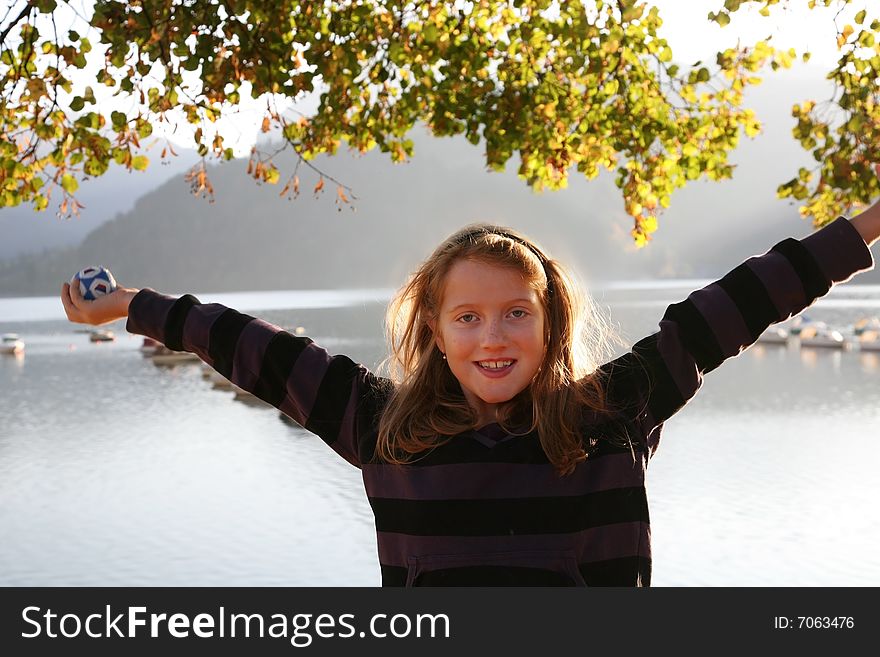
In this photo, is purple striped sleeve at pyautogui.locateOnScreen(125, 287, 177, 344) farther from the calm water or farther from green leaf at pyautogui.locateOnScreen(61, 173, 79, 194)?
the calm water

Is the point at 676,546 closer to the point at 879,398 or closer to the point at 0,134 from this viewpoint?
the point at 0,134

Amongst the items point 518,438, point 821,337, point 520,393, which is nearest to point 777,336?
point 821,337

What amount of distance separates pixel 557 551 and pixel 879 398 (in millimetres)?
41176

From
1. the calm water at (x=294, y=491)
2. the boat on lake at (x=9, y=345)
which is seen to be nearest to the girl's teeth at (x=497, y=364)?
the calm water at (x=294, y=491)

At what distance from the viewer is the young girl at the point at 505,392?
212 cm

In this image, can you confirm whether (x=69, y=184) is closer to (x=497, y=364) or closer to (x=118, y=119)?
(x=118, y=119)

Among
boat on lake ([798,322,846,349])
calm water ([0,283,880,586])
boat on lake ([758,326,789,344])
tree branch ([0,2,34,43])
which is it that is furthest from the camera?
boat on lake ([758,326,789,344])

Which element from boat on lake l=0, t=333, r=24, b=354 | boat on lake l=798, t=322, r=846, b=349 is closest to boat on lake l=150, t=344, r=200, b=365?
boat on lake l=0, t=333, r=24, b=354

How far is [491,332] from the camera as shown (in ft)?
7.28

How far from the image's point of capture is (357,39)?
6012 mm

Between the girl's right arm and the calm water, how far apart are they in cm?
737

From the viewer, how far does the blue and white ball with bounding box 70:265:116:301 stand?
103 inches

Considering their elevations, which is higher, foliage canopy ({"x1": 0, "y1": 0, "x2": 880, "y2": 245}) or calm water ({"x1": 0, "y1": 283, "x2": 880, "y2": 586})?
foliage canopy ({"x1": 0, "y1": 0, "x2": 880, "y2": 245})

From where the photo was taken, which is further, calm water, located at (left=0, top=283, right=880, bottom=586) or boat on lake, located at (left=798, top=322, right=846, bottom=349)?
boat on lake, located at (left=798, top=322, right=846, bottom=349)
